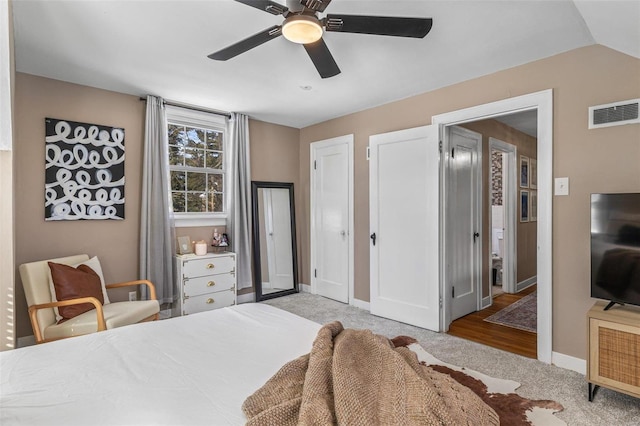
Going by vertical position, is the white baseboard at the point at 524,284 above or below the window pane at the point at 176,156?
below

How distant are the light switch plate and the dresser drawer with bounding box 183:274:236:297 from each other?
3449 millimetres

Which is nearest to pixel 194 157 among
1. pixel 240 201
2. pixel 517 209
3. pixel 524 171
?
pixel 240 201

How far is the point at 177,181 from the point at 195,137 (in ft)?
2.06

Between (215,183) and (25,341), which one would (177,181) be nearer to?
(215,183)

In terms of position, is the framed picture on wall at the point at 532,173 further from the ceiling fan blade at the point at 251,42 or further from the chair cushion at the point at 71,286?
the chair cushion at the point at 71,286

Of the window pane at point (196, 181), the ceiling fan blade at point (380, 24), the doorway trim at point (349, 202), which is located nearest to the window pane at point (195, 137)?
the window pane at point (196, 181)

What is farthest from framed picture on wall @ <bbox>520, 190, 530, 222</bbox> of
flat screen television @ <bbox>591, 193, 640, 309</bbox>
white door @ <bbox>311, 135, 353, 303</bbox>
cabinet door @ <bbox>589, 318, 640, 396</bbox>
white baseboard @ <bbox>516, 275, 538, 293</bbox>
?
cabinet door @ <bbox>589, 318, 640, 396</bbox>

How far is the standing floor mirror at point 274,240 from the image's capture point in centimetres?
459

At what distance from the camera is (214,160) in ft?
14.4

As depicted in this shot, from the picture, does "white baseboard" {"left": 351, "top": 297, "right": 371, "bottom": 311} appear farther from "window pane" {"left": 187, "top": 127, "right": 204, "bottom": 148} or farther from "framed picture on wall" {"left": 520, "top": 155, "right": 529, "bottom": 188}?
"framed picture on wall" {"left": 520, "top": 155, "right": 529, "bottom": 188}

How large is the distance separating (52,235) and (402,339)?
11.1 feet

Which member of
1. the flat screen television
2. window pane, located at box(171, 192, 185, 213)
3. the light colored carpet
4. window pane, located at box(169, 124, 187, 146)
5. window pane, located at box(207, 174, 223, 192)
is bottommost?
the light colored carpet

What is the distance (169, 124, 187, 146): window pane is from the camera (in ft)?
13.2

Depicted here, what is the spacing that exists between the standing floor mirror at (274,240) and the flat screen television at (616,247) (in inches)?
141
